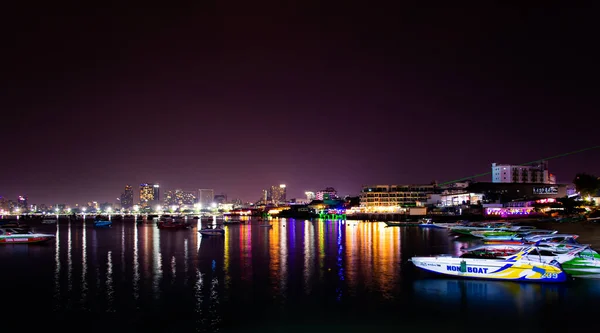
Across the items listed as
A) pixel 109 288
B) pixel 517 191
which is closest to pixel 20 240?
pixel 109 288

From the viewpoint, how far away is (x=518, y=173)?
471ft

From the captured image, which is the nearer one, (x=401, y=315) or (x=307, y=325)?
(x=307, y=325)

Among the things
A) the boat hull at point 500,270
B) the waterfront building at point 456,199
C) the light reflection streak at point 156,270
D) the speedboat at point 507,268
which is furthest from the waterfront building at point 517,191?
the boat hull at point 500,270

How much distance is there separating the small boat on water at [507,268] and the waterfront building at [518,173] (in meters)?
134

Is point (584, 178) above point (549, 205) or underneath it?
above

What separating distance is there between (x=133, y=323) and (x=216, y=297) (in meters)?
4.73

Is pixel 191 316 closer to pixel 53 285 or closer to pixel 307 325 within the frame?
pixel 307 325

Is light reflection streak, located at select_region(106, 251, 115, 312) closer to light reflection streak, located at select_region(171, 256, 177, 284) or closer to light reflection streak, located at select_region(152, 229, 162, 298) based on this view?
light reflection streak, located at select_region(152, 229, 162, 298)

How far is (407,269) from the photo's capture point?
27234 mm

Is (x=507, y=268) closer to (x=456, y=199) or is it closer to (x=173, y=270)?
(x=173, y=270)

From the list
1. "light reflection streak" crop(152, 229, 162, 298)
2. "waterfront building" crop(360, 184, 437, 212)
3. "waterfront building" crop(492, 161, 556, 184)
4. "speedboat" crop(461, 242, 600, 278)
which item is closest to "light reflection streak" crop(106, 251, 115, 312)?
"light reflection streak" crop(152, 229, 162, 298)

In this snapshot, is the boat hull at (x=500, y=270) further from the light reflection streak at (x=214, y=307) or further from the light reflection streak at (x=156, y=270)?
the light reflection streak at (x=156, y=270)

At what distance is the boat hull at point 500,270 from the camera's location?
2103 centimetres

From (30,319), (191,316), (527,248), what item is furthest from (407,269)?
(30,319)
